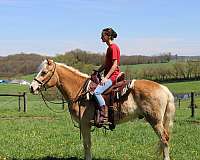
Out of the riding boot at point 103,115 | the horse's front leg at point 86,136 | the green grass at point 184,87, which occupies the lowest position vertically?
the green grass at point 184,87

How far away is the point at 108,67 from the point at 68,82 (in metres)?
1.01

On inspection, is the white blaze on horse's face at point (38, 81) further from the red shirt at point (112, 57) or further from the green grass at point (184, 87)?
the green grass at point (184, 87)

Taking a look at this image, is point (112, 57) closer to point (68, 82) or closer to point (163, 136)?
point (68, 82)

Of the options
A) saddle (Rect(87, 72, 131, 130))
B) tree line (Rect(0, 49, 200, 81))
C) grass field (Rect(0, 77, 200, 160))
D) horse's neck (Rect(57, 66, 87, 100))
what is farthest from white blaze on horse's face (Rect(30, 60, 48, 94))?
tree line (Rect(0, 49, 200, 81))

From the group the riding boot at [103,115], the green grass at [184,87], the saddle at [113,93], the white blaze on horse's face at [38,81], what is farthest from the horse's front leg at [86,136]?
the green grass at [184,87]

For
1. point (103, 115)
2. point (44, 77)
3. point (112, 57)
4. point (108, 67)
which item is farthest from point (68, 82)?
point (112, 57)

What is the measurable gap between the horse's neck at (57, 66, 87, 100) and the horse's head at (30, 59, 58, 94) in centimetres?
Answer: 18

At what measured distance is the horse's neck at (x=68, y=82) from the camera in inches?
335

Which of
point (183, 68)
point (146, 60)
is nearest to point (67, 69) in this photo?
point (183, 68)

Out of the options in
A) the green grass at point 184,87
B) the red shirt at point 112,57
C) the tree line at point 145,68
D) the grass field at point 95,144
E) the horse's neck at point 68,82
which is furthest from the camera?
the green grass at point 184,87

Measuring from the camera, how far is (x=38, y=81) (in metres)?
8.32

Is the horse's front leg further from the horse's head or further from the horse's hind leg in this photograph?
the horse's hind leg

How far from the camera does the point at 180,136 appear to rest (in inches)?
468

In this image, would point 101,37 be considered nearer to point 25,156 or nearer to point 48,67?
point 48,67
